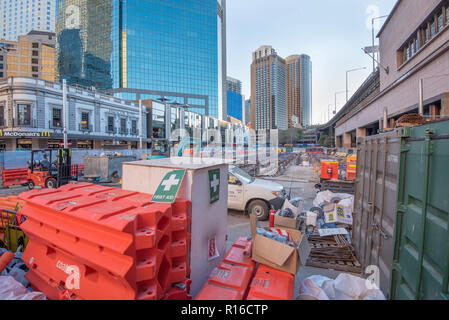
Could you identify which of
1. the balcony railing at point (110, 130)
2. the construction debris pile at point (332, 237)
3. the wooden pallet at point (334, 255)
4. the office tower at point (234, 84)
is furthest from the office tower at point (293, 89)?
the wooden pallet at point (334, 255)

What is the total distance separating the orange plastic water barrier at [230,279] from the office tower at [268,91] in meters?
84.0

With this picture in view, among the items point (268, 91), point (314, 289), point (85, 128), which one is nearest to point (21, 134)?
Answer: point (85, 128)

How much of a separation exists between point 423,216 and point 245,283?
213 centimetres

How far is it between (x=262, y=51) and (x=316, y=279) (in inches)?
4276

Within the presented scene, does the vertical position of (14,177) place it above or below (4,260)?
below

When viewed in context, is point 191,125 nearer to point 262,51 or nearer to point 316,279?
point 262,51

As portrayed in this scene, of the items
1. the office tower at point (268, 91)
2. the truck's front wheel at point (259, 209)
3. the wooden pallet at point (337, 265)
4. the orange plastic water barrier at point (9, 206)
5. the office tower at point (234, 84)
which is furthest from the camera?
the office tower at point (234, 84)

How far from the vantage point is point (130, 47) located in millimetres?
63188

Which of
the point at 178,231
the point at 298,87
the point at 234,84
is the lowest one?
the point at 178,231

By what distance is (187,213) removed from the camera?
2928 mm

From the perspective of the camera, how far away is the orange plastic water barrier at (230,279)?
2488 mm

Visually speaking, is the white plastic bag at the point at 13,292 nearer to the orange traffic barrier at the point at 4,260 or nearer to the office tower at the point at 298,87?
the orange traffic barrier at the point at 4,260

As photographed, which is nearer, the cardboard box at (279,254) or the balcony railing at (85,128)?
the cardboard box at (279,254)

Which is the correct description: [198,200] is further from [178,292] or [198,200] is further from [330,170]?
[330,170]
